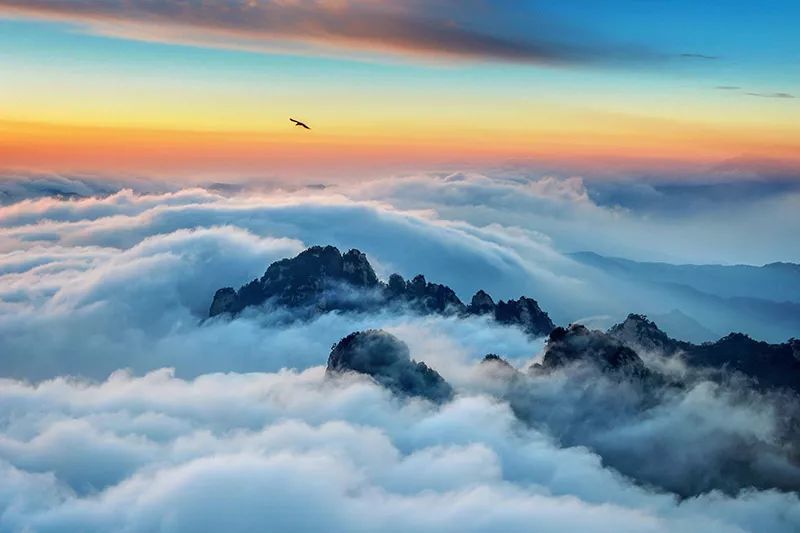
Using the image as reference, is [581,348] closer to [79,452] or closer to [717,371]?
[717,371]

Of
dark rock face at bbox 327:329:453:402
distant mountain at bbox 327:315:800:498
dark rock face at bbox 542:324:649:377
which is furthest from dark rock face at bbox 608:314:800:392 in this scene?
dark rock face at bbox 327:329:453:402

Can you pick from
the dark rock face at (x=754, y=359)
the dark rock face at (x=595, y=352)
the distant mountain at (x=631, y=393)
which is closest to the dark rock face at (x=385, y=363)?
the distant mountain at (x=631, y=393)

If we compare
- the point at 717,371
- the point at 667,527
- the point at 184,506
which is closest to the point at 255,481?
the point at 184,506

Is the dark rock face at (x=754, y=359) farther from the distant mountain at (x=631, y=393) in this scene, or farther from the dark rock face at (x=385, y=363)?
the dark rock face at (x=385, y=363)

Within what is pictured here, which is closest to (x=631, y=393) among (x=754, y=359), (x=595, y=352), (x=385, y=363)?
(x=595, y=352)

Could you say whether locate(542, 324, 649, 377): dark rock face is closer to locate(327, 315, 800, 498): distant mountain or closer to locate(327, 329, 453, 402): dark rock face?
locate(327, 315, 800, 498): distant mountain

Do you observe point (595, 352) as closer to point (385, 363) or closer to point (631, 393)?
point (631, 393)

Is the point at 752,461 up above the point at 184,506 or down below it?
above
